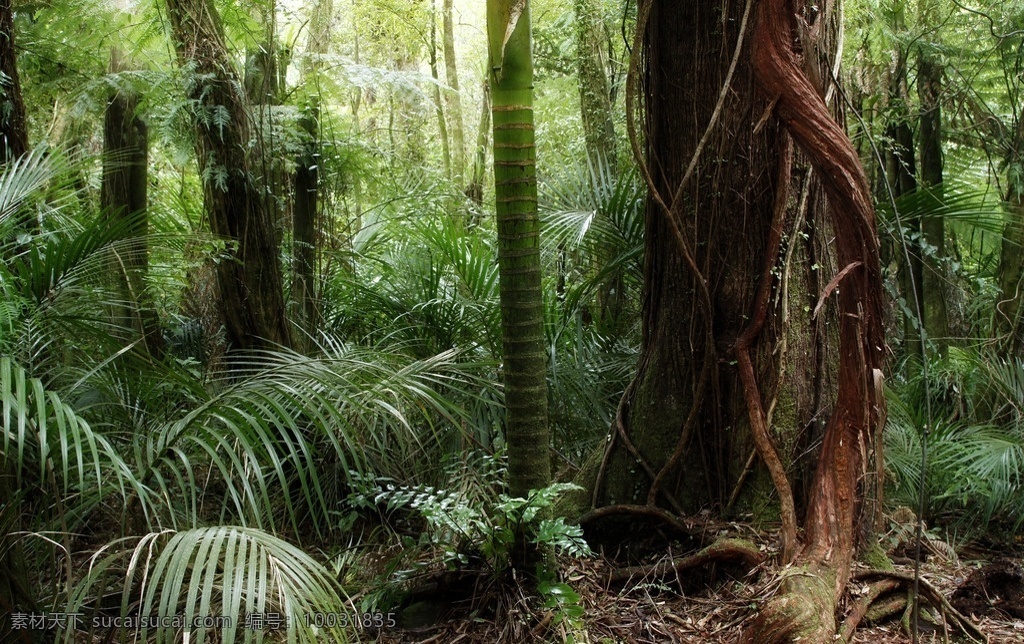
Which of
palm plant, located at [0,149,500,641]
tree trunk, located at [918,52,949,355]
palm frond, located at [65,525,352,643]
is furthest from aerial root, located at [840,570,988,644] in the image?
tree trunk, located at [918,52,949,355]

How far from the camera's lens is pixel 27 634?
2.25 metres

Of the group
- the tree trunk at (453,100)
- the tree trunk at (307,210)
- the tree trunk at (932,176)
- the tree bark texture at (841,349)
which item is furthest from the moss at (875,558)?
the tree trunk at (453,100)

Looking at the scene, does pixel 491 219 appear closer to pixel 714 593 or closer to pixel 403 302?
pixel 403 302

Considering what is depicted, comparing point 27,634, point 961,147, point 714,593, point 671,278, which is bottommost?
point 714,593

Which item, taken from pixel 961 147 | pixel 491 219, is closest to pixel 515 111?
pixel 491 219

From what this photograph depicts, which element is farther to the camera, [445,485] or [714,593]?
[445,485]

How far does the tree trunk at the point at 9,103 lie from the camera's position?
373 cm

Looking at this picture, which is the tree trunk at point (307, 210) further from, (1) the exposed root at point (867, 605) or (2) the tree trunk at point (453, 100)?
(2) the tree trunk at point (453, 100)

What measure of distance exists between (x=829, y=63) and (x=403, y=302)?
2564 millimetres

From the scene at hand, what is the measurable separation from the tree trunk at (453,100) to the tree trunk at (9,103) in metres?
5.53

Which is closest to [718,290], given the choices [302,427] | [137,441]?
[302,427]

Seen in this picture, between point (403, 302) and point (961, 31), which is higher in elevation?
point (961, 31)

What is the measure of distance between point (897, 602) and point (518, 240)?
185cm

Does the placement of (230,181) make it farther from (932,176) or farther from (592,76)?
(932,176)
